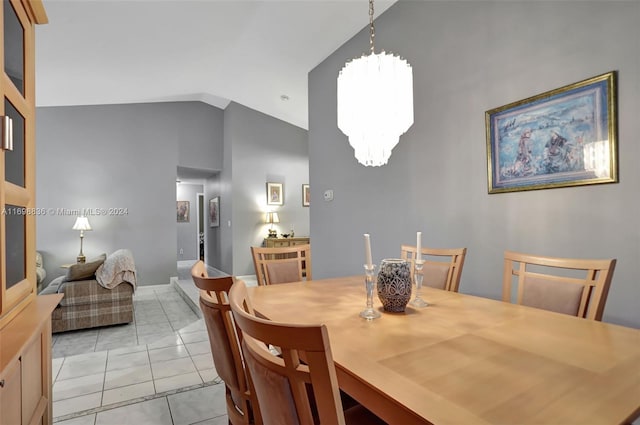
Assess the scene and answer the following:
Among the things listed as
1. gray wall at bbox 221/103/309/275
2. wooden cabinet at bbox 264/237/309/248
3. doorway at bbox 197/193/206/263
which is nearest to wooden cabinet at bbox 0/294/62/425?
wooden cabinet at bbox 264/237/309/248

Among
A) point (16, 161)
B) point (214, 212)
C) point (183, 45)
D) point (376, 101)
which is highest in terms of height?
point (183, 45)

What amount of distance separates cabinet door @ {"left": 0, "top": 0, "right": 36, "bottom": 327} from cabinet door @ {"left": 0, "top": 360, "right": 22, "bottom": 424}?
204 mm

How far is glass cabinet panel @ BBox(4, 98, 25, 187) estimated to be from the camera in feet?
3.83

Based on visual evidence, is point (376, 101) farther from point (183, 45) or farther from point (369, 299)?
point (183, 45)

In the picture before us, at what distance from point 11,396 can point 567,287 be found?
201 centimetres

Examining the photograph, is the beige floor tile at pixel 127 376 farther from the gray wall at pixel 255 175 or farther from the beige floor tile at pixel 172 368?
the gray wall at pixel 255 175

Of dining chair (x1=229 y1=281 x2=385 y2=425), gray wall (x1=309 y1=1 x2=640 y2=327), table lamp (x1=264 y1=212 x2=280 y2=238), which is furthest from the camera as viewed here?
table lamp (x1=264 y1=212 x2=280 y2=238)

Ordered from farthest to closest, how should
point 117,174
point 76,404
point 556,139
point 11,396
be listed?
point 117,174, point 76,404, point 556,139, point 11,396

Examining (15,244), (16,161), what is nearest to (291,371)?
(15,244)

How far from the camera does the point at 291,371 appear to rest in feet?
2.08

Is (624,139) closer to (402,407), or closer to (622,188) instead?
(622,188)

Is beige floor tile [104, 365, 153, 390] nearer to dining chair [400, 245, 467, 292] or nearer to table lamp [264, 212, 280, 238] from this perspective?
dining chair [400, 245, 467, 292]

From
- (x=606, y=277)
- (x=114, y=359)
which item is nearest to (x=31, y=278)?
(x=114, y=359)

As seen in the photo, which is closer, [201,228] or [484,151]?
[484,151]
